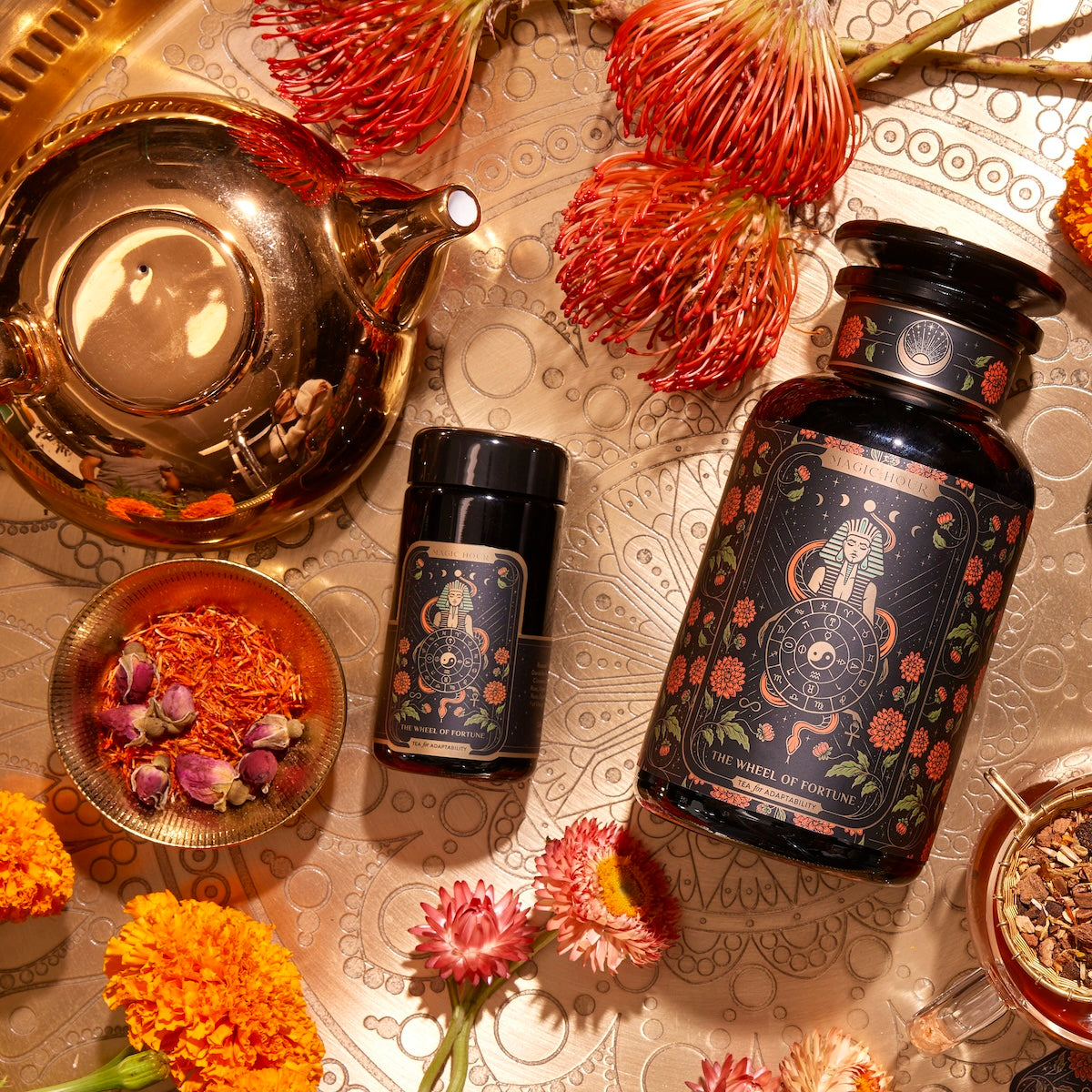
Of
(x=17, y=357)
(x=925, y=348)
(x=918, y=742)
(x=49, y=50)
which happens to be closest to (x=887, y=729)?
(x=918, y=742)

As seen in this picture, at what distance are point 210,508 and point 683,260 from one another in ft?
1.26

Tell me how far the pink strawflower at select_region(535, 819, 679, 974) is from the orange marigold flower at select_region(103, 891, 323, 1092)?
0.63 feet

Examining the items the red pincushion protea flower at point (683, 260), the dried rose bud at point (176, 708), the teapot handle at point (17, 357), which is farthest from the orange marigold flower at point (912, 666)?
the teapot handle at point (17, 357)

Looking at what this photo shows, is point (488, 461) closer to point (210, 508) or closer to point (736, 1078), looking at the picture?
point (210, 508)

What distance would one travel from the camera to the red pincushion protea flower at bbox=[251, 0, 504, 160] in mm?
664

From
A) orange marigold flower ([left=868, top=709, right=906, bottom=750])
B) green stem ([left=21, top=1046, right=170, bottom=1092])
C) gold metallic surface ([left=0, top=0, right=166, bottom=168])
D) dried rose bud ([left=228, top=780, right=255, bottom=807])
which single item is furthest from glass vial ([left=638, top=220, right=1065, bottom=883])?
gold metallic surface ([left=0, top=0, right=166, bottom=168])

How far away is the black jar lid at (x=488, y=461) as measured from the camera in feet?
2.18

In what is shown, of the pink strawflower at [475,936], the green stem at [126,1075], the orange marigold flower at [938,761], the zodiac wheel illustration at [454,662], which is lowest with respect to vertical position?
the green stem at [126,1075]

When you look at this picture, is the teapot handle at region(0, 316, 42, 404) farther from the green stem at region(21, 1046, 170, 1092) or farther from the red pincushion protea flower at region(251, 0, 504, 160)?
the green stem at region(21, 1046, 170, 1092)

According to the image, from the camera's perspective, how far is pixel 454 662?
2.17 ft

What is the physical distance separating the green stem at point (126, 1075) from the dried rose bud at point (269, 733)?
222 millimetres

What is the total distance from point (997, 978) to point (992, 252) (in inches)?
19.1

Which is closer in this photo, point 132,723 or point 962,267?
point 962,267

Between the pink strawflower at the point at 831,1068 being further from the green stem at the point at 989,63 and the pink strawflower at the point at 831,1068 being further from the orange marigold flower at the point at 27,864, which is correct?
the green stem at the point at 989,63
